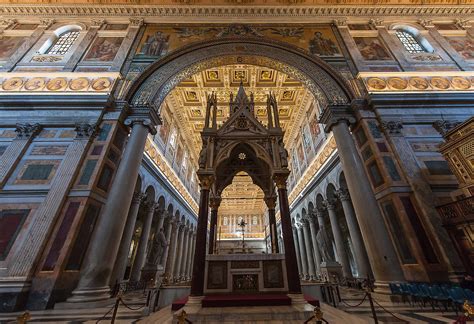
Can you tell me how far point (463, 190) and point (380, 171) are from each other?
6.83 feet

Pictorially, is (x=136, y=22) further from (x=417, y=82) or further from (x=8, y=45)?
(x=417, y=82)

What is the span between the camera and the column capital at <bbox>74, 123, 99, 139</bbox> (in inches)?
294

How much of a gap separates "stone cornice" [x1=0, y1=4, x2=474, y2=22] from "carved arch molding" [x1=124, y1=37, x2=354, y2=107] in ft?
7.81

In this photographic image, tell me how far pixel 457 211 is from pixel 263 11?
1286 cm

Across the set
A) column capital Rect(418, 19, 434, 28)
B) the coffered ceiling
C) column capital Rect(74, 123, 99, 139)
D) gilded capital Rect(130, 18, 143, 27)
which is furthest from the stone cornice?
column capital Rect(74, 123, 99, 139)

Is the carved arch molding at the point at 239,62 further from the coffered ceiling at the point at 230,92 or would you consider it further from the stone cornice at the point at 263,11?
the coffered ceiling at the point at 230,92

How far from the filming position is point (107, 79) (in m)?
8.93

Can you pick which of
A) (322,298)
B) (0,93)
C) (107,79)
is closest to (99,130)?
(107,79)

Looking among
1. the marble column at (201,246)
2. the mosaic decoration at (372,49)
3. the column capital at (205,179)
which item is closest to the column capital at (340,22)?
the mosaic decoration at (372,49)

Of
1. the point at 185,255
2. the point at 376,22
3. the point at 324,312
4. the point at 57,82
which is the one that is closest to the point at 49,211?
the point at 57,82

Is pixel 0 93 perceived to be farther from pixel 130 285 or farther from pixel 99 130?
pixel 130 285

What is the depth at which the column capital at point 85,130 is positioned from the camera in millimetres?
7477

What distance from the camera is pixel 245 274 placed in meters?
5.52

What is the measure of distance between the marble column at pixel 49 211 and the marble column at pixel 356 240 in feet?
36.1
